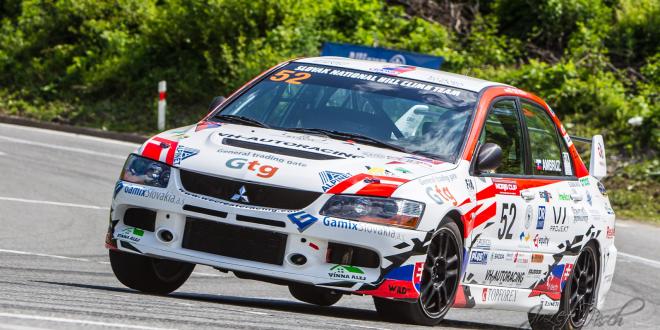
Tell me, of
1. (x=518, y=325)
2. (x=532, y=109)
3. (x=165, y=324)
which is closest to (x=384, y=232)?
(x=165, y=324)

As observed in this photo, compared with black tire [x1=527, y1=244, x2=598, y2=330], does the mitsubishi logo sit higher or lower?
higher

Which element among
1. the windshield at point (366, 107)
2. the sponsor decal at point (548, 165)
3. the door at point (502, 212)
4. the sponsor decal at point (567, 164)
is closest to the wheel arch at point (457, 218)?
the door at point (502, 212)

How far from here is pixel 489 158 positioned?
7.84m

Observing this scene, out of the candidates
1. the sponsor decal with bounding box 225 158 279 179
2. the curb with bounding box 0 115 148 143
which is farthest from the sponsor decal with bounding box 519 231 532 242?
the curb with bounding box 0 115 148 143

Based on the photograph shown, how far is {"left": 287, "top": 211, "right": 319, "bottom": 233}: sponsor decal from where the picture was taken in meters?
7.03

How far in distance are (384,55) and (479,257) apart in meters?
16.3

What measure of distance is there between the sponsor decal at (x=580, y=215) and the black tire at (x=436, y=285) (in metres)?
1.62

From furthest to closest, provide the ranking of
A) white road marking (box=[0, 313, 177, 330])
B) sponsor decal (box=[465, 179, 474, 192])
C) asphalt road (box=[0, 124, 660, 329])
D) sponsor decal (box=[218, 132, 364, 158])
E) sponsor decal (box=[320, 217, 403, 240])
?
sponsor decal (box=[465, 179, 474, 192])
sponsor decal (box=[218, 132, 364, 158])
sponsor decal (box=[320, 217, 403, 240])
asphalt road (box=[0, 124, 660, 329])
white road marking (box=[0, 313, 177, 330])

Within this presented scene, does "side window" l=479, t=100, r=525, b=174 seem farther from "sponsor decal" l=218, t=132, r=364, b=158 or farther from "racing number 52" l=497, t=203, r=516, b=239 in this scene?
"sponsor decal" l=218, t=132, r=364, b=158

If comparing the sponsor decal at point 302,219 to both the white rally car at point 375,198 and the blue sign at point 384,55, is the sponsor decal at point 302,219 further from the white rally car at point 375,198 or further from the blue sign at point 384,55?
the blue sign at point 384,55

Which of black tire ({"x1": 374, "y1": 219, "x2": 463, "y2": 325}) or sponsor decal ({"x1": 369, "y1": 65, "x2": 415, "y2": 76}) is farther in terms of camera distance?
sponsor decal ({"x1": 369, "y1": 65, "x2": 415, "y2": 76})

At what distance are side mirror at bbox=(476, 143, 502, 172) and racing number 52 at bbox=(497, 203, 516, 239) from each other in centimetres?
40

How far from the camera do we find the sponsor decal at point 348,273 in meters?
7.13

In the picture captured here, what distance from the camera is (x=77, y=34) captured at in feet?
95.4
